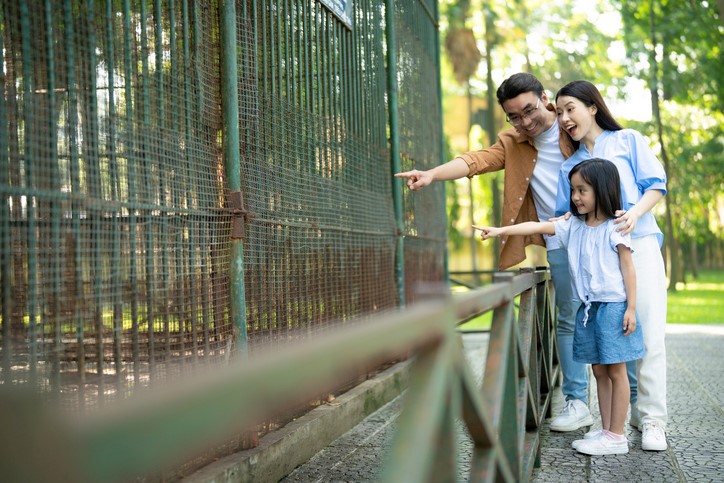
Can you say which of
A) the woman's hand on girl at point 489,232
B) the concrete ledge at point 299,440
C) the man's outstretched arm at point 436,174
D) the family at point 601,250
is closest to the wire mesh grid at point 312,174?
the concrete ledge at point 299,440

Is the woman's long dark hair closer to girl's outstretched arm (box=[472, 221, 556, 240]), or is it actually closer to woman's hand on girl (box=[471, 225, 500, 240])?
girl's outstretched arm (box=[472, 221, 556, 240])

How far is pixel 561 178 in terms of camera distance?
4953 mm

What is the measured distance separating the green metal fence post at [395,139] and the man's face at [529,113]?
2222mm

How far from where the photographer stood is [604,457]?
177 inches

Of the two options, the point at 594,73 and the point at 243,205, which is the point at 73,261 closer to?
the point at 243,205

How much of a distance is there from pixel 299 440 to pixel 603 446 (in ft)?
5.37

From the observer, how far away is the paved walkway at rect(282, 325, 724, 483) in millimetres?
4203

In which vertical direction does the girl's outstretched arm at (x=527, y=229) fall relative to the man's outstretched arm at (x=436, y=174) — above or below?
below

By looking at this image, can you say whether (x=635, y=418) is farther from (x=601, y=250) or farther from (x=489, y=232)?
(x=489, y=232)

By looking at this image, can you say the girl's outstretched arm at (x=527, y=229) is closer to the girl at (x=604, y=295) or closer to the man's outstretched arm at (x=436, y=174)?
the girl at (x=604, y=295)

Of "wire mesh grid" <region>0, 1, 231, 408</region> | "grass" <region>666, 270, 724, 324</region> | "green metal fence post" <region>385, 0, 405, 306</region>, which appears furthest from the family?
"grass" <region>666, 270, 724, 324</region>

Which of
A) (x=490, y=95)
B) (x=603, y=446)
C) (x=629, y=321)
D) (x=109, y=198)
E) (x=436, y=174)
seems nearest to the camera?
(x=109, y=198)

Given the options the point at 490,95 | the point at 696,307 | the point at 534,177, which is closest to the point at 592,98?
the point at 534,177

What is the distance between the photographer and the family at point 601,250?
4340mm
